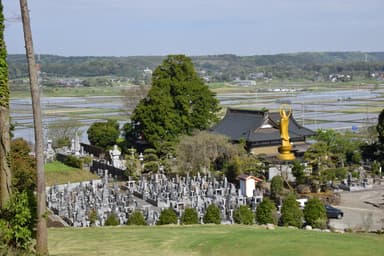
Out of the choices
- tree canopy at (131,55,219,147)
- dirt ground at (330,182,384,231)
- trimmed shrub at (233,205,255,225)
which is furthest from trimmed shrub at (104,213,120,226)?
tree canopy at (131,55,219,147)

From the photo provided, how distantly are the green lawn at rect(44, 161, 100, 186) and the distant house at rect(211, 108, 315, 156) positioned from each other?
9.16 metres

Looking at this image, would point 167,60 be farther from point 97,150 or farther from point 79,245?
point 79,245

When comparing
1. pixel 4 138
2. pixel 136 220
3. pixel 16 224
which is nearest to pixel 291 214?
pixel 136 220

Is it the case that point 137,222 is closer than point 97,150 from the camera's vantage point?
Yes

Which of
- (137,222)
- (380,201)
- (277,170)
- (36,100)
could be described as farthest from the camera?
(277,170)

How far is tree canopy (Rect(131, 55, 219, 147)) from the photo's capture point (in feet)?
124

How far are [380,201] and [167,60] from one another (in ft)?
62.5

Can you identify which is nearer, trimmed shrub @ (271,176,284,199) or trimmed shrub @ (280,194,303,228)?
trimmed shrub @ (280,194,303,228)

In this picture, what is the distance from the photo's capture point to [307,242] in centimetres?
1216

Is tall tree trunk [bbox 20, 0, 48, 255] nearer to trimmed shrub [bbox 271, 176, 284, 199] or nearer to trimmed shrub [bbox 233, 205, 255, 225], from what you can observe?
trimmed shrub [bbox 233, 205, 255, 225]

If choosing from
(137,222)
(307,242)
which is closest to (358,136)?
(137,222)

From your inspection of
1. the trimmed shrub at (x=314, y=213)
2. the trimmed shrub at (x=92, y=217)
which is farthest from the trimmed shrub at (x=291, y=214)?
the trimmed shrub at (x=92, y=217)

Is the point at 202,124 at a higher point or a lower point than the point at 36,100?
lower

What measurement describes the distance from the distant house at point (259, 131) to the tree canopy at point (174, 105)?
5.28 feet
